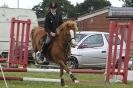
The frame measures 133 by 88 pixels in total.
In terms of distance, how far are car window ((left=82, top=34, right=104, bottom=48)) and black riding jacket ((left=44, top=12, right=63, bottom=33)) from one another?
8.84 metres

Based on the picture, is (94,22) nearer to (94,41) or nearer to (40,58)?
(94,41)

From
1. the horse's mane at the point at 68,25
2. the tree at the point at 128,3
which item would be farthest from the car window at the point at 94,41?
the tree at the point at 128,3

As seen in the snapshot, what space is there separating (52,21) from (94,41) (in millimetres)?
9355

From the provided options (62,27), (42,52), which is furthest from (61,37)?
(42,52)

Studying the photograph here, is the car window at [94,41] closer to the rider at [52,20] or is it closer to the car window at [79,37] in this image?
the car window at [79,37]

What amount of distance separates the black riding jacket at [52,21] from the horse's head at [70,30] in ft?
0.92

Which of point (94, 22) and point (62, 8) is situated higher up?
point (62, 8)

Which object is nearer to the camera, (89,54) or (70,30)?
(70,30)

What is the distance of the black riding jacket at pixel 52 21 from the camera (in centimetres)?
1378

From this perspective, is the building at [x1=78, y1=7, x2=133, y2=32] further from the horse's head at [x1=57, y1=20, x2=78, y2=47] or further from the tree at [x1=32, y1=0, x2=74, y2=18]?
the horse's head at [x1=57, y1=20, x2=78, y2=47]

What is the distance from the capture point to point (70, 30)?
43.5 feet

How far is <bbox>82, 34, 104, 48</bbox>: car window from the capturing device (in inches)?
896

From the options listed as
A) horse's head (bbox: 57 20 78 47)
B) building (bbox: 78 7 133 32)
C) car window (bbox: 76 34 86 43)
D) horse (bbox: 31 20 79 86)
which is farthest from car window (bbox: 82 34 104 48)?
building (bbox: 78 7 133 32)

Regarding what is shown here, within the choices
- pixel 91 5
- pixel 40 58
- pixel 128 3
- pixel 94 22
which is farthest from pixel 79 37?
pixel 91 5
